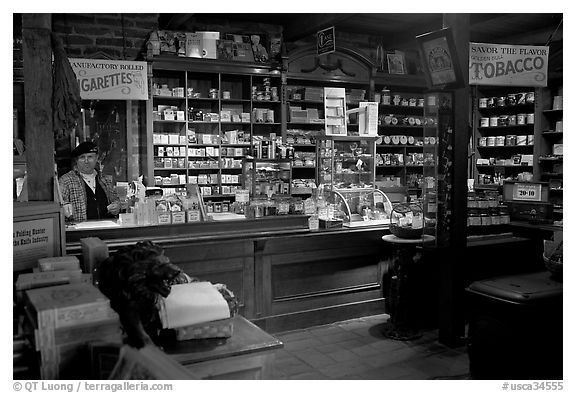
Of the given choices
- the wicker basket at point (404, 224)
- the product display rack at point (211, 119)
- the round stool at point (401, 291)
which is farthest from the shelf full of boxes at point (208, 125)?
the round stool at point (401, 291)

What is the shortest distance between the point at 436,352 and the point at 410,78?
5.90 m

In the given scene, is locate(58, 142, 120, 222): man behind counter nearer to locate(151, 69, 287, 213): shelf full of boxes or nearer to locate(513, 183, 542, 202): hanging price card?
locate(151, 69, 287, 213): shelf full of boxes

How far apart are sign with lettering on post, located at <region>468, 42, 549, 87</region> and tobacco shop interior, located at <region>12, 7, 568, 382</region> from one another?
0.08 ft

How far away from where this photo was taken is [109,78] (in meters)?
5.77

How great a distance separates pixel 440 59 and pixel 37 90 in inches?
110

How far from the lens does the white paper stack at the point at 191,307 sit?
1983mm

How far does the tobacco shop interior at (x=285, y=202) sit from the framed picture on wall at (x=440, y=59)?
0.02 metres

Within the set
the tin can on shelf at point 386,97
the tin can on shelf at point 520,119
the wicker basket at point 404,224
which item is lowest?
the wicker basket at point 404,224

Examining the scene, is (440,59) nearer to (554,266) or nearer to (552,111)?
(554,266)

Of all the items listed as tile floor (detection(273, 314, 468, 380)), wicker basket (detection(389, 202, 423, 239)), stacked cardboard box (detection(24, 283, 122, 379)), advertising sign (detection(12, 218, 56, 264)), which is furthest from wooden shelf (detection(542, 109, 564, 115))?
stacked cardboard box (detection(24, 283, 122, 379))

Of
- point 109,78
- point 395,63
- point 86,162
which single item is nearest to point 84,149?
point 86,162

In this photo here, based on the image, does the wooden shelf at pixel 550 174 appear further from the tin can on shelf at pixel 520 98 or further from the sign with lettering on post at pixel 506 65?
the sign with lettering on post at pixel 506 65

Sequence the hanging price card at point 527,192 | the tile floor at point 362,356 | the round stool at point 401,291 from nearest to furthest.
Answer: the tile floor at point 362,356 < the round stool at point 401,291 < the hanging price card at point 527,192
